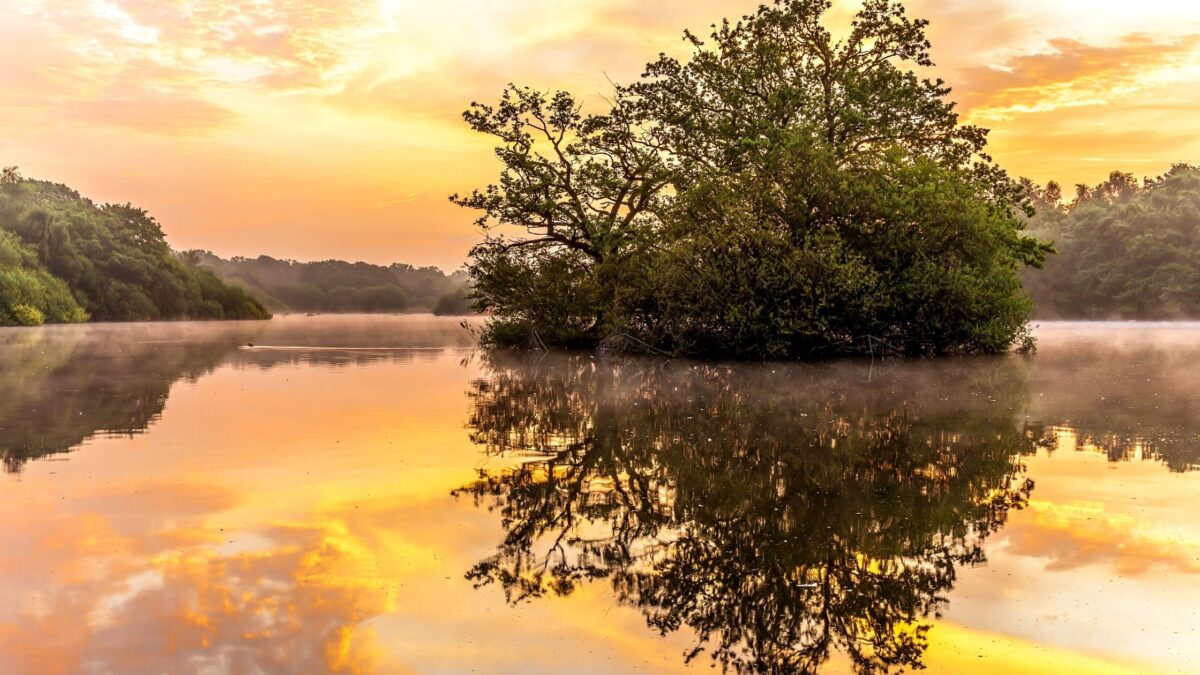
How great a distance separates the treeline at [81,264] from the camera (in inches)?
2712

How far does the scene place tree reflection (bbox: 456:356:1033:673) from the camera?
5309mm

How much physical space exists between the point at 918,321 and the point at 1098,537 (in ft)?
72.8

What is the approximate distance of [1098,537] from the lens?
696 cm

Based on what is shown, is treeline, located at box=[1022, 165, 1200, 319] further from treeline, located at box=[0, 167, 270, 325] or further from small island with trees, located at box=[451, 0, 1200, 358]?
treeline, located at box=[0, 167, 270, 325]

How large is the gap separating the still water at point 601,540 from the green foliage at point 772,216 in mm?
12080

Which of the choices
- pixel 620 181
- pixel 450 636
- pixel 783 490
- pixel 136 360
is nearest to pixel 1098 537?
pixel 783 490

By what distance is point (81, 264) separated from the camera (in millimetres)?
76500

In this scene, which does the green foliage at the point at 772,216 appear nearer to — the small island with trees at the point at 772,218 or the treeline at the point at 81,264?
the small island with trees at the point at 772,218

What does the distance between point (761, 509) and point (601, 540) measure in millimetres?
1577

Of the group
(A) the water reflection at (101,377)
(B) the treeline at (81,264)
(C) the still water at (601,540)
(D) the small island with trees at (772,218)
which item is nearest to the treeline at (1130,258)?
(D) the small island with trees at (772,218)

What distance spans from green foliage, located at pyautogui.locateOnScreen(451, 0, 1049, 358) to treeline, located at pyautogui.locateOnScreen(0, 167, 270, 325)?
1906 inches

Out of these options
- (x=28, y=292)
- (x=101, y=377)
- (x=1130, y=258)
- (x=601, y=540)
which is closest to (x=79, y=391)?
(x=101, y=377)

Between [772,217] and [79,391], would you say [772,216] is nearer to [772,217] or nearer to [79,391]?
[772,217]

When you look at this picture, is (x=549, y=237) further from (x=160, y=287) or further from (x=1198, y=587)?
(x=160, y=287)
